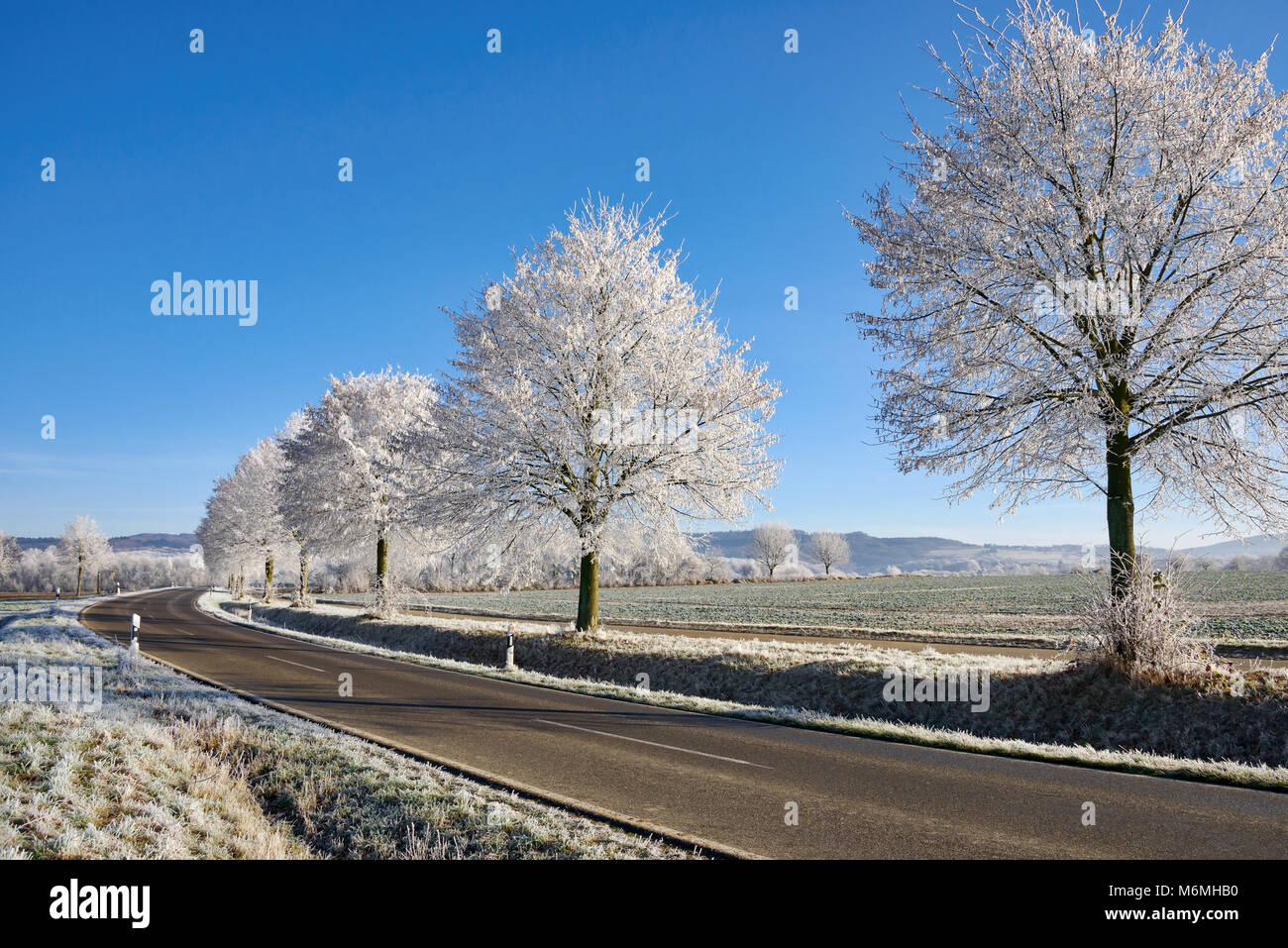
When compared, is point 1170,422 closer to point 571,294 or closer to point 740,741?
point 740,741

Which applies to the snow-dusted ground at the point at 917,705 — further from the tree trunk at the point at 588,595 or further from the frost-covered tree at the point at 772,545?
the frost-covered tree at the point at 772,545

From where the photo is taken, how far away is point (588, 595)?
2019 centimetres

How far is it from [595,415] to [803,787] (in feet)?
41.2

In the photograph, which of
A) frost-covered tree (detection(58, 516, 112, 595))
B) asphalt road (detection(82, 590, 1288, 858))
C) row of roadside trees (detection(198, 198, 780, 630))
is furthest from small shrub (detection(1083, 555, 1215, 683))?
frost-covered tree (detection(58, 516, 112, 595))

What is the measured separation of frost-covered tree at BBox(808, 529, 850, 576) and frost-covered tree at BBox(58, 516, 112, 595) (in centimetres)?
10755

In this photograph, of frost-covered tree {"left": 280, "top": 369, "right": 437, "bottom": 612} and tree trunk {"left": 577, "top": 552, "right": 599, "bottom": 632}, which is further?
frost-covered tree {"left": 280, "top": 369, "right": 437, "bottom": 612}

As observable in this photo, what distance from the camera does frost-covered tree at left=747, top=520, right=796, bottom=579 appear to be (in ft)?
387

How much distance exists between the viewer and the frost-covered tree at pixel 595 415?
18.4m

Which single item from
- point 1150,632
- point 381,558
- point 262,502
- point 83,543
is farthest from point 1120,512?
point 83,543

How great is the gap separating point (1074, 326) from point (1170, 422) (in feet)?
7.18

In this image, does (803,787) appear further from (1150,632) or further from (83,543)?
(83,543)

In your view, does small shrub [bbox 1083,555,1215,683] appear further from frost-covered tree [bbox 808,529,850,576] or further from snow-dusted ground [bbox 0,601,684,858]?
frost-covered tree [bbox 808,529,850,576]

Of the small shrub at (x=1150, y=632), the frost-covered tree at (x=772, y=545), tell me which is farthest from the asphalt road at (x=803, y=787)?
the frost-covered tree at (x=772, y=545)
